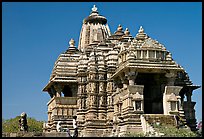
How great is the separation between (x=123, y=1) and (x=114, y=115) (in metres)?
13.4

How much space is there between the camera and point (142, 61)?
24375 mm

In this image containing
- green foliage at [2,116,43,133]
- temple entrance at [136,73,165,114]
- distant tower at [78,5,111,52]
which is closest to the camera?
temple entrance at [136,73,165,114]

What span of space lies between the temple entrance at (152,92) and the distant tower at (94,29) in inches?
364

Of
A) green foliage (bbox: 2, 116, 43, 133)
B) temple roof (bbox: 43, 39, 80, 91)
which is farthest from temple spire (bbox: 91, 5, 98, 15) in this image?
green foliage (bbox: 2, 116, 43, 133)

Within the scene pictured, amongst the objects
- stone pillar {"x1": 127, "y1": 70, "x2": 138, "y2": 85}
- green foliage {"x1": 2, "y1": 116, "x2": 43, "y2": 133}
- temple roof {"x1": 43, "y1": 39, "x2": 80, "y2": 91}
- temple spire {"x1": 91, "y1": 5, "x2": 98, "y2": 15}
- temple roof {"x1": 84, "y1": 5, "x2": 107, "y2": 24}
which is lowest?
green foliage {"x1": 2, "y1": 116, "x2": 43, "y2": 133}

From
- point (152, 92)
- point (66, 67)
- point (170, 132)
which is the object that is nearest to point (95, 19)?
point (66, 67)

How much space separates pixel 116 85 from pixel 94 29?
9648mm

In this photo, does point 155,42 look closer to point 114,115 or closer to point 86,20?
point 114,115

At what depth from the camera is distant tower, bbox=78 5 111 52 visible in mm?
35897

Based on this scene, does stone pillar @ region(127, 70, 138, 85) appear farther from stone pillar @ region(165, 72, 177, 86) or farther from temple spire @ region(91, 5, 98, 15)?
temple spire @ region(91, 5, 98, 15)

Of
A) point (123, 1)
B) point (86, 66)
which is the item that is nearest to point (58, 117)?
point (86, 66)

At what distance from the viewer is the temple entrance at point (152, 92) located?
26406 millimetres

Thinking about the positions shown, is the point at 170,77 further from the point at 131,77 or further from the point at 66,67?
the point at 66,67

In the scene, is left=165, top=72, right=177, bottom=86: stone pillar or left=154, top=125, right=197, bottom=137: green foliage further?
left=165, top=72, right=177, bottom=86: stone pillar
